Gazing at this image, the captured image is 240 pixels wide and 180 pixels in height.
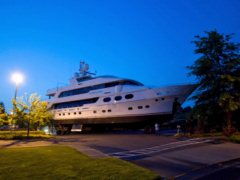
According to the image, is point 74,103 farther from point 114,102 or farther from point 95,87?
point 114,102

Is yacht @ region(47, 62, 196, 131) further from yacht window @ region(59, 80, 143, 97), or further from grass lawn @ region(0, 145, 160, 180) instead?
grass lawn @ region(0, 145, 160, 180)

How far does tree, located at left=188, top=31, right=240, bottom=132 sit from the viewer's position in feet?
47.7

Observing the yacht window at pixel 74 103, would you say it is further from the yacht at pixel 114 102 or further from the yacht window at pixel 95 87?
the yacht window at pixel 95 87

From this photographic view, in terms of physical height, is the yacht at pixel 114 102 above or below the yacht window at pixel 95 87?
below

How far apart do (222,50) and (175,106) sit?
6.87 m

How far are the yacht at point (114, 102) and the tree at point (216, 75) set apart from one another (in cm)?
358

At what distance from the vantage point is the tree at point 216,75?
1454 cm

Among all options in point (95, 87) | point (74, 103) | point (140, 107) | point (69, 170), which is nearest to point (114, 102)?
point (140, 107)

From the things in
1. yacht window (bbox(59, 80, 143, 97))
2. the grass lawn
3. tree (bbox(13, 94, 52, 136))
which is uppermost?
yacht window (bbox(59, 80, 143, 97))

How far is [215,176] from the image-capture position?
5387mm

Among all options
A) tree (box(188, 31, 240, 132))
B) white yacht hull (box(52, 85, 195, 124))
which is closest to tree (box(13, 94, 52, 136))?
white yacht hull (box(52, 85, 195, 124))

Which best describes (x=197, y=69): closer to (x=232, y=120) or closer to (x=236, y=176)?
(x=232, y=120)

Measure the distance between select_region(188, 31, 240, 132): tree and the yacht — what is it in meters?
3.58

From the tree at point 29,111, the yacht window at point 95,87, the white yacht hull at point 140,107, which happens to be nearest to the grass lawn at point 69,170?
the tree at point 29,111
